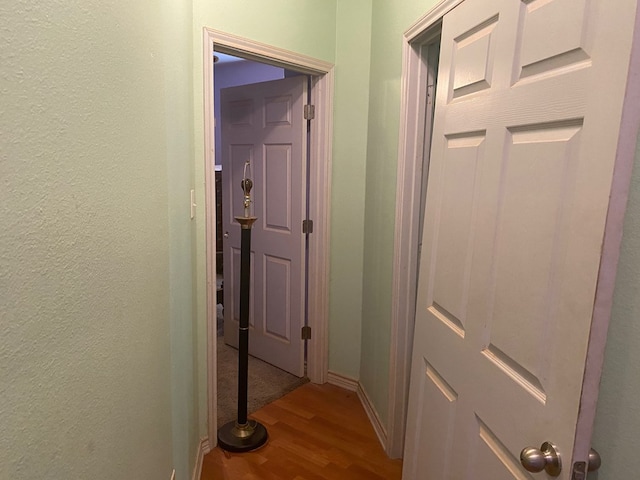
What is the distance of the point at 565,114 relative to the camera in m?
0.88

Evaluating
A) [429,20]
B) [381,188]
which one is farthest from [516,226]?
[381,188]

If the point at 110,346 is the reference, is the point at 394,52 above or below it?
above

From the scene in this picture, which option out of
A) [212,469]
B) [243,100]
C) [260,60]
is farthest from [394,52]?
[212,469]

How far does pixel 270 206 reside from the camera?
315 cm

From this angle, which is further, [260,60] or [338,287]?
[338,287]

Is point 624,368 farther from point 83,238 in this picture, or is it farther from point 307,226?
point 307,226

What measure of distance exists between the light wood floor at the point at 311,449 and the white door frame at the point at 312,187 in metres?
0.23

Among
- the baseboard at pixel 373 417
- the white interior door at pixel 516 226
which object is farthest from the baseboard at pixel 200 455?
the white interior door at pixel 516 226

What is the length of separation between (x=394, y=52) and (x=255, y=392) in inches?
86.6

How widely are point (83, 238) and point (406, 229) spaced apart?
164cm

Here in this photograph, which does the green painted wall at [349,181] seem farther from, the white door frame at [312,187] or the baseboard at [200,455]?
the baseboard at [200,455]

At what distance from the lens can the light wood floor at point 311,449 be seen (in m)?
2.22

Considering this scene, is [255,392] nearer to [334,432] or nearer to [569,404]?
[334,432]

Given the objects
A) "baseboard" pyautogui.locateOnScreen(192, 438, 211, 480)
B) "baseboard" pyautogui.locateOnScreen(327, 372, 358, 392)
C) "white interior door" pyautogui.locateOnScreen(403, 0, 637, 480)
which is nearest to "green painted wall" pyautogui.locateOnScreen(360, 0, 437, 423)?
"baseboard" pyautogui.locateOnScreen(327, 372, 358, 392)
